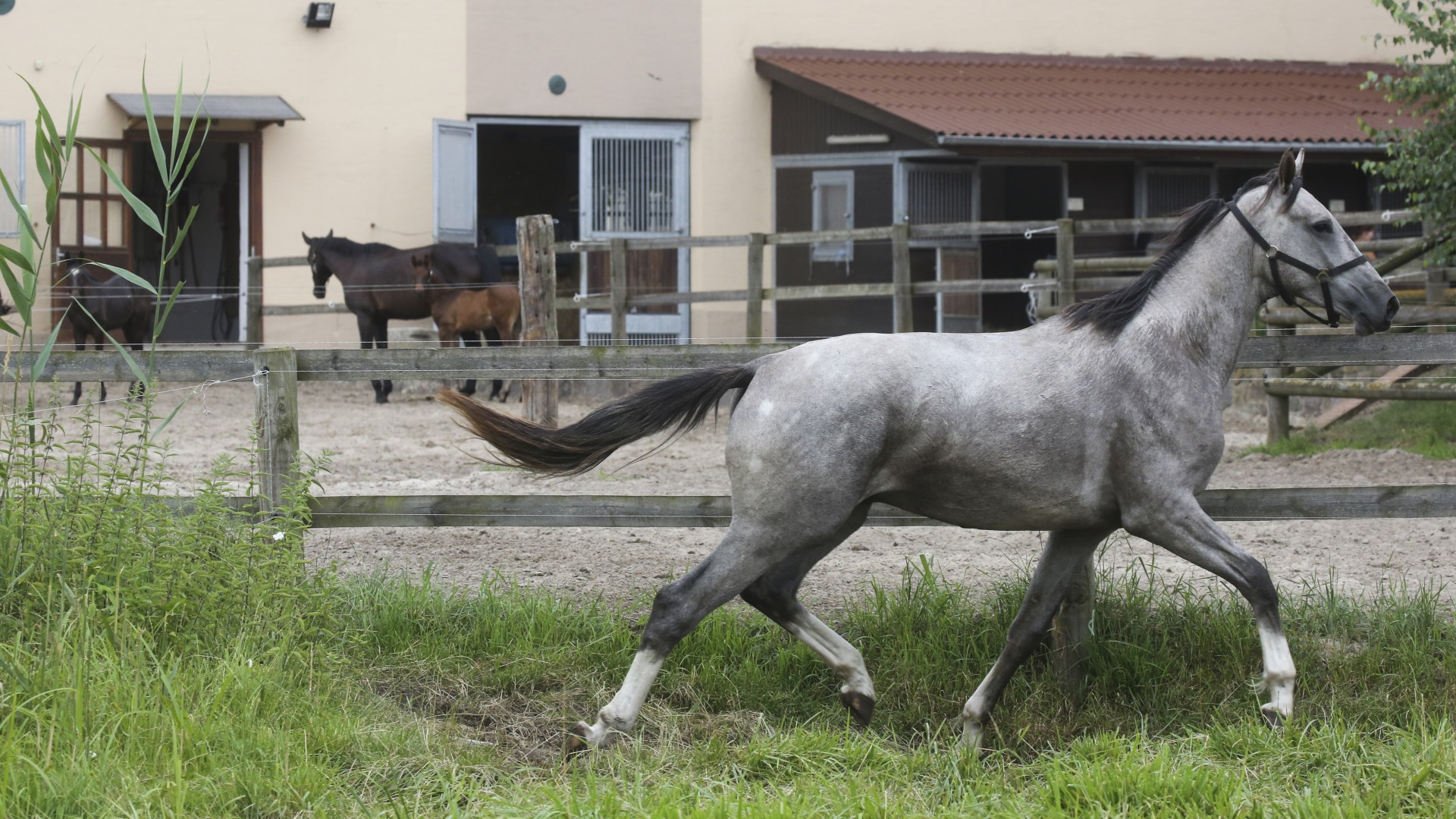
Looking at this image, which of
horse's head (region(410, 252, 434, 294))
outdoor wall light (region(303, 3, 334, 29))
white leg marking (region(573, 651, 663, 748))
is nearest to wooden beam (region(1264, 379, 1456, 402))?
white leg marking (region(573, 651, 663, 748))

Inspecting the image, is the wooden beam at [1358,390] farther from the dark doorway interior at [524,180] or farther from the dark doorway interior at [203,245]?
the dark doorway interior at [203,245]

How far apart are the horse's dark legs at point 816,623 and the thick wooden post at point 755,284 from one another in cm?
819

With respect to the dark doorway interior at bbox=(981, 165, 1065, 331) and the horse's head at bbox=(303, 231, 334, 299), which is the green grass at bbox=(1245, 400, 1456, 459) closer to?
the dark doorway interior at bbox=(981, 165, 1065, 331)

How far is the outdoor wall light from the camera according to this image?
14445mm

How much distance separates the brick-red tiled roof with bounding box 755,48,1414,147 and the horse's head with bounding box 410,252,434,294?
438 cm

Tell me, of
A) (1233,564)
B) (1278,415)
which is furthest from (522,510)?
(1278,415)

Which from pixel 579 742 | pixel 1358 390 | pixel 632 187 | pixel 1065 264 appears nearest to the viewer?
pixel 579 742

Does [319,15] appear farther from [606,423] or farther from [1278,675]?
[1278,675]

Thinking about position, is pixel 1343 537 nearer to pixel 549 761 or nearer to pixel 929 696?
pixel 929 696

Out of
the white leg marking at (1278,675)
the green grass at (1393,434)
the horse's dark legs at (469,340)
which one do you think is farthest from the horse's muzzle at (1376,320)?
the horse's dark legs at (469,340)

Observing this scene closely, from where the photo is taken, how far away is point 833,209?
15391 millimetres

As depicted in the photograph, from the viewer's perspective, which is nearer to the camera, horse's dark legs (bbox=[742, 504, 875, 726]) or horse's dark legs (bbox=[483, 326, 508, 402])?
horse's dark legs (bbox=[742, 504, 875, 726])

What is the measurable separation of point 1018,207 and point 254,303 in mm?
8291

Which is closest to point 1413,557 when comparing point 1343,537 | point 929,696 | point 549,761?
point 1343,537
